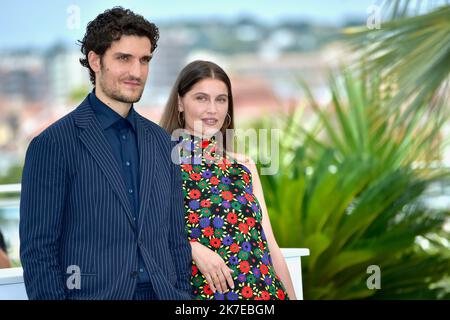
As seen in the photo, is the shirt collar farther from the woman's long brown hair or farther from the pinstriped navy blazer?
the woman's long brown hair

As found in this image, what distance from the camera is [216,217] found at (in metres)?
2.21

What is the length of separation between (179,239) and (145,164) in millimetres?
206

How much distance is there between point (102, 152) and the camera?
1879 millimetres

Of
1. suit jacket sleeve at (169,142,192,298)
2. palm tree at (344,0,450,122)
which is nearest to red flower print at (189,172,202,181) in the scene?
suit jacket sleeve at (169,142,192,298)

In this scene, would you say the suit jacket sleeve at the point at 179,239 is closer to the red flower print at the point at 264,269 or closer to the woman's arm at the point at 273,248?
the red flower print at the point at 264,269

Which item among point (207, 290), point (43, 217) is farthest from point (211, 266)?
point (43, 217)

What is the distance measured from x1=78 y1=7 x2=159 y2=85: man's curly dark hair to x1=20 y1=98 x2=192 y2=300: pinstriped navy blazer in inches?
6.8

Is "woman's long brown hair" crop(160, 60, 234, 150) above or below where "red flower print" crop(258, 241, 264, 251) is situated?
above

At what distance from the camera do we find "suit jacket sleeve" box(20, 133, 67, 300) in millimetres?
1798

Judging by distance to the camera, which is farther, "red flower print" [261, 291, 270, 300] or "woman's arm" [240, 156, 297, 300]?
"woman's arm" [240, 156, 297, 300]

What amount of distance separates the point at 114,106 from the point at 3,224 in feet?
8.71

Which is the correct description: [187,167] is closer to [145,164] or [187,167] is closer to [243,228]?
[243,228]

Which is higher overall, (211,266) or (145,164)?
(145,164)
